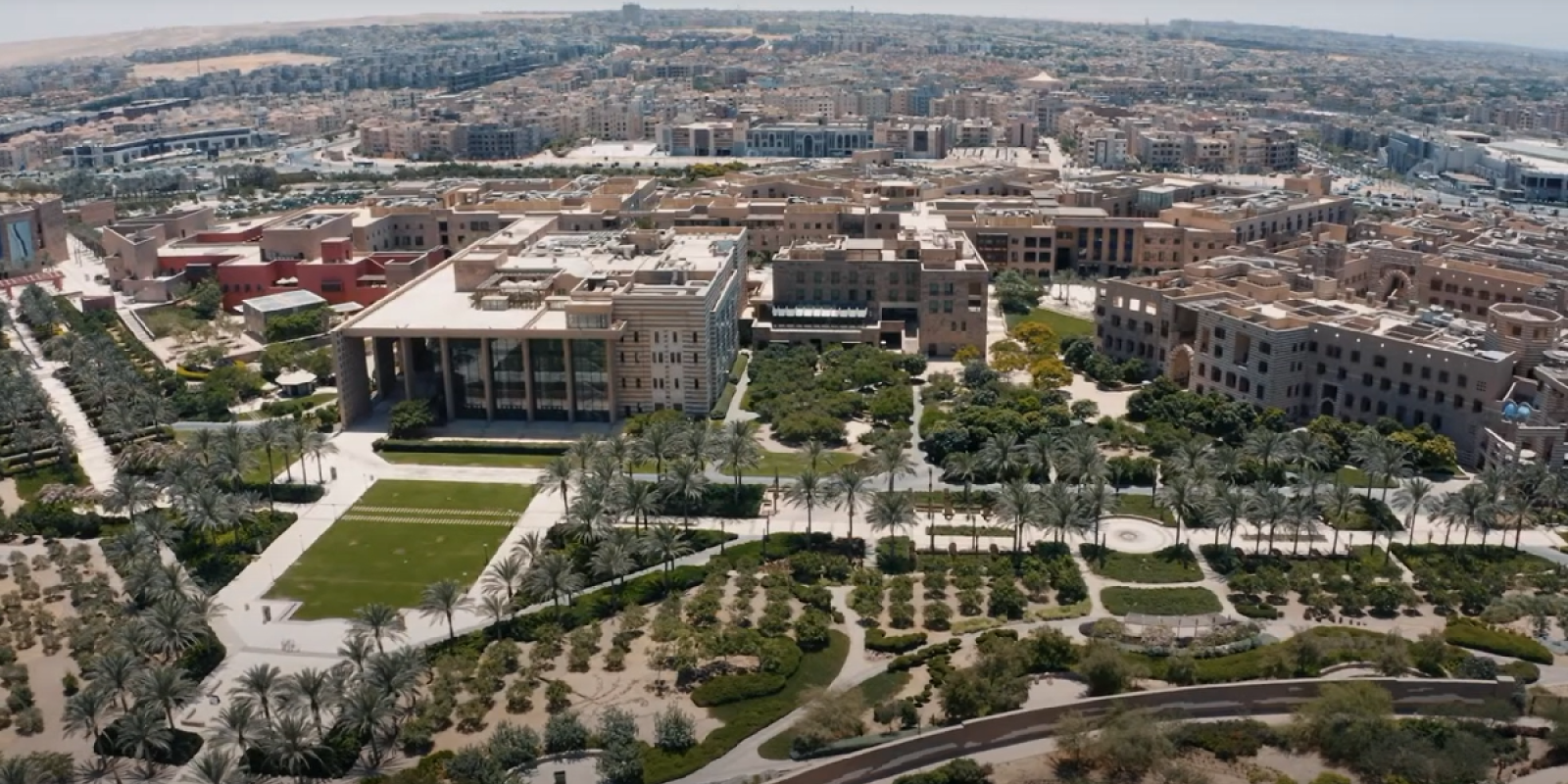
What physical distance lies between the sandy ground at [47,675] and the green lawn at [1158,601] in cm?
4903

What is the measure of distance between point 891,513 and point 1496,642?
100ft

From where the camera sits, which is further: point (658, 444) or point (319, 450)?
point (319, 450)

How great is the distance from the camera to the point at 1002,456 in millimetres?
77750

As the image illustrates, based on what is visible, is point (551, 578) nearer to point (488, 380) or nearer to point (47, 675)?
point (47, 675)

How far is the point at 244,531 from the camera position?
73.2m

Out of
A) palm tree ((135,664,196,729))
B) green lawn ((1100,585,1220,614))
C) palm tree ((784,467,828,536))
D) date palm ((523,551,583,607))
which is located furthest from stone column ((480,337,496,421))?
green lawn ((1100,585,1220,614))

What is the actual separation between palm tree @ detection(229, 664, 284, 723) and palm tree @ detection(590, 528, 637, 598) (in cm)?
1676

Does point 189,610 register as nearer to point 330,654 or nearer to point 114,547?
point 330,654

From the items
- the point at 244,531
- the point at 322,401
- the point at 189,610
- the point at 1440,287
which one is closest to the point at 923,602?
the point at 189,610

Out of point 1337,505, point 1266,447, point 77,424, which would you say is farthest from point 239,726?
point 1266,447

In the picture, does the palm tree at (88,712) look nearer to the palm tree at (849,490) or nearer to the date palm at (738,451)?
the date palm at (738,451)

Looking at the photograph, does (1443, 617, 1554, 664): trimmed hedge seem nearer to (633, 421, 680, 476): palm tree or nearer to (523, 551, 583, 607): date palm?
(523, 551, 583, 607): date palm

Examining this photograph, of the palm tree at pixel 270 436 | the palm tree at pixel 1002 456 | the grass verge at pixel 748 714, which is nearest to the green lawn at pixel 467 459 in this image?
the palm tree at pixel 270 436

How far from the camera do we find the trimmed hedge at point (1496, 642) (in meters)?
58.2
